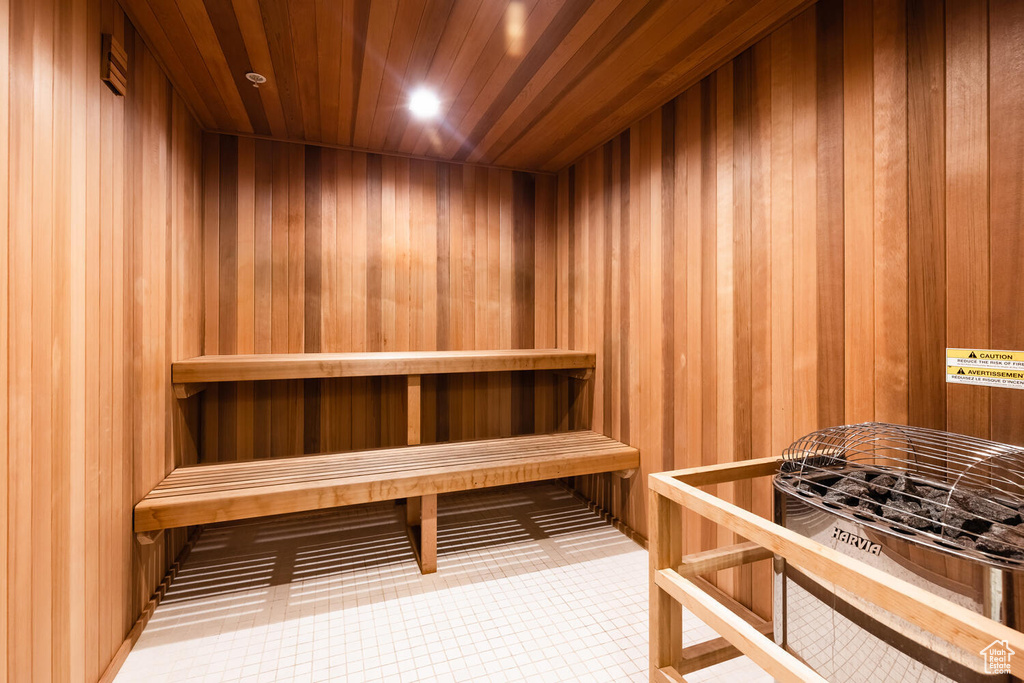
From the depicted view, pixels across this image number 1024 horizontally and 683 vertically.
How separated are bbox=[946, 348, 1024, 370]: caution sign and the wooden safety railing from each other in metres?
0.52

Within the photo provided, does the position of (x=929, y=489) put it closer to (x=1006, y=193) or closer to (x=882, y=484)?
(x=882, y=484)

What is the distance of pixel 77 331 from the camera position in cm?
135

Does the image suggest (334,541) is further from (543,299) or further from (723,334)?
(723,334)

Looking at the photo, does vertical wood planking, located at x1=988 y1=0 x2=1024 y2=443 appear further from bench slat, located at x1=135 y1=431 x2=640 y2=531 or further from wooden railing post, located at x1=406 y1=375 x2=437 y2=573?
wooden railing post, located at x1=406 y1=375 x2=437 y2=573

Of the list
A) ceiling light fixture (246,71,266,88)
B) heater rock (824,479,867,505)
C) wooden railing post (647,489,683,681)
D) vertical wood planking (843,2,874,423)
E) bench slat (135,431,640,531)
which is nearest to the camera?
heater rock (824,479,867,505)

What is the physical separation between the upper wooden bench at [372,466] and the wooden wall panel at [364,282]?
0.85ft

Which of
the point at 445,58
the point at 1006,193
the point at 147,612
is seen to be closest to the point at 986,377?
the point at 1006,193

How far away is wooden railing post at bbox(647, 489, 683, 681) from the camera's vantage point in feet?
4.17

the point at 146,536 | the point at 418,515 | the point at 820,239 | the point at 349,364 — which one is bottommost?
the point at 418,515

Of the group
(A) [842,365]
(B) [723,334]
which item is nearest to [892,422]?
(A) [842,365]

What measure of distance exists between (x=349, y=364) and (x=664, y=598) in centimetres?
180

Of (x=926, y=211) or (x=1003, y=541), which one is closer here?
(x=1003, y=541)

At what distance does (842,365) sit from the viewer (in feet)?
4.93

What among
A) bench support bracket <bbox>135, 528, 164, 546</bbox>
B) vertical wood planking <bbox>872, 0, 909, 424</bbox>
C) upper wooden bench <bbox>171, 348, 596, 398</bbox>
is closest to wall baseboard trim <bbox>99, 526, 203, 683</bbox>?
bench support bracket <bbox>135, 528, 164, 546</bbox>
